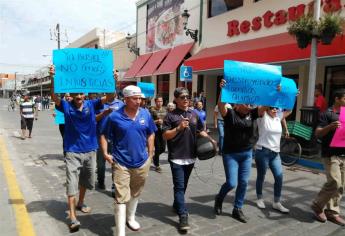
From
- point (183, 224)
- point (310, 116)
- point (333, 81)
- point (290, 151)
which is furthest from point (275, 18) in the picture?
point (183, 224)

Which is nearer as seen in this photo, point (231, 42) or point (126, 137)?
point (126, 137)

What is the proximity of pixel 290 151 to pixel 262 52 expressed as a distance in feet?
15.4

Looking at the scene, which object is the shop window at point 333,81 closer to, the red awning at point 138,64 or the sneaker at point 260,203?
the sneaker at point 260,203

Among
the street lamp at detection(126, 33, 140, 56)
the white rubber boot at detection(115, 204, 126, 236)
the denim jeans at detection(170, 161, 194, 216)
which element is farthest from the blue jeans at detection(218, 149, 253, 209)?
the street lamp at detection(126, 33, 140, 56)

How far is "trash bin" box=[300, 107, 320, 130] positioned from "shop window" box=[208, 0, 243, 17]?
24.8 ft

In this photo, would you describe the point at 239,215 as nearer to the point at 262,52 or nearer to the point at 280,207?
the point at 280,207

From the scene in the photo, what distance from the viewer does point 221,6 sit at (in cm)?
1662

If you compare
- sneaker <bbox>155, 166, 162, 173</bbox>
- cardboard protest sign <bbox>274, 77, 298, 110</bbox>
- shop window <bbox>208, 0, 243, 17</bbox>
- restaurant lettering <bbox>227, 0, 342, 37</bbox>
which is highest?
shop window <bbox>208, 0, 243, 17</bbox>

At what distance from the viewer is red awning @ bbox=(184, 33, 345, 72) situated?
390 inches

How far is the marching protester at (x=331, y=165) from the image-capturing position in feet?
15.0

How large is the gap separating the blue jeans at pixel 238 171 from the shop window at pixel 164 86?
1726cm

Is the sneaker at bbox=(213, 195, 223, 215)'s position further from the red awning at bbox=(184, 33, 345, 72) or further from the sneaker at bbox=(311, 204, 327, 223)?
the red awning at bbox=(184, 33, 345, 72)

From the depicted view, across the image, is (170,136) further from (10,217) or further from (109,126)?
(10,217)

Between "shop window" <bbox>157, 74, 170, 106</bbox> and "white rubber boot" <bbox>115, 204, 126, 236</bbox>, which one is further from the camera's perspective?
"shop window" <bbox>157, 74, 170, 106</bbox>
